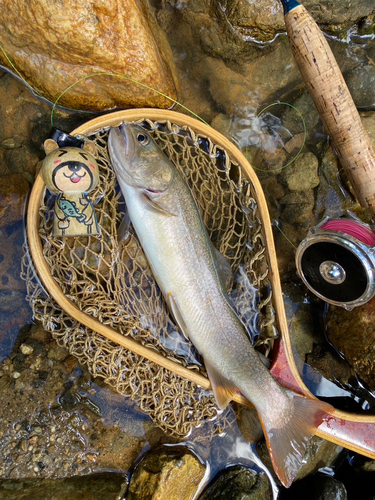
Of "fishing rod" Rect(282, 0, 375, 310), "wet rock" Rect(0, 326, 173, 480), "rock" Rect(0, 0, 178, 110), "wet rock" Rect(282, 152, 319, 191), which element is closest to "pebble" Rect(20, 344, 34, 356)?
"wet rock" Rect(0, 326, 173, 480)

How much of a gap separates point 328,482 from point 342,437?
2.51 feet

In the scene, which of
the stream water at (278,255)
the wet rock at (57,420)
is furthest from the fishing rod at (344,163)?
the wet rock at (57,420)

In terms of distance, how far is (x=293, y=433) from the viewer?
2.82m

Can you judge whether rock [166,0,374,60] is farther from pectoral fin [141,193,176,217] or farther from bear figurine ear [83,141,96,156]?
pectoral fin [141,193,176,217]

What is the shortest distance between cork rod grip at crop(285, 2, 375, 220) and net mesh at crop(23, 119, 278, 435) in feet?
2.46

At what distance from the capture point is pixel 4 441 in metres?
3.05

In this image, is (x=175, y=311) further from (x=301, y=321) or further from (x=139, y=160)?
(x=301, y=321)

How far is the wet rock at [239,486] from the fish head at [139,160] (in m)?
2.40

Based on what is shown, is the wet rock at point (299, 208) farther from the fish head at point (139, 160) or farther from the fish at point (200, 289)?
the fish head at point (139, 160)

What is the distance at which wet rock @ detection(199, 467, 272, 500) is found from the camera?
3230mm

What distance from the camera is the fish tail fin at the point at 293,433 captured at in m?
2.81

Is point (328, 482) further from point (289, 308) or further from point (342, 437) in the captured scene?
point (289, 308)

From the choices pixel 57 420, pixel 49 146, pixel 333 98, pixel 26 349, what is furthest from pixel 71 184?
pixel 57 420

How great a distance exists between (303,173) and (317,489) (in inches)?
107
